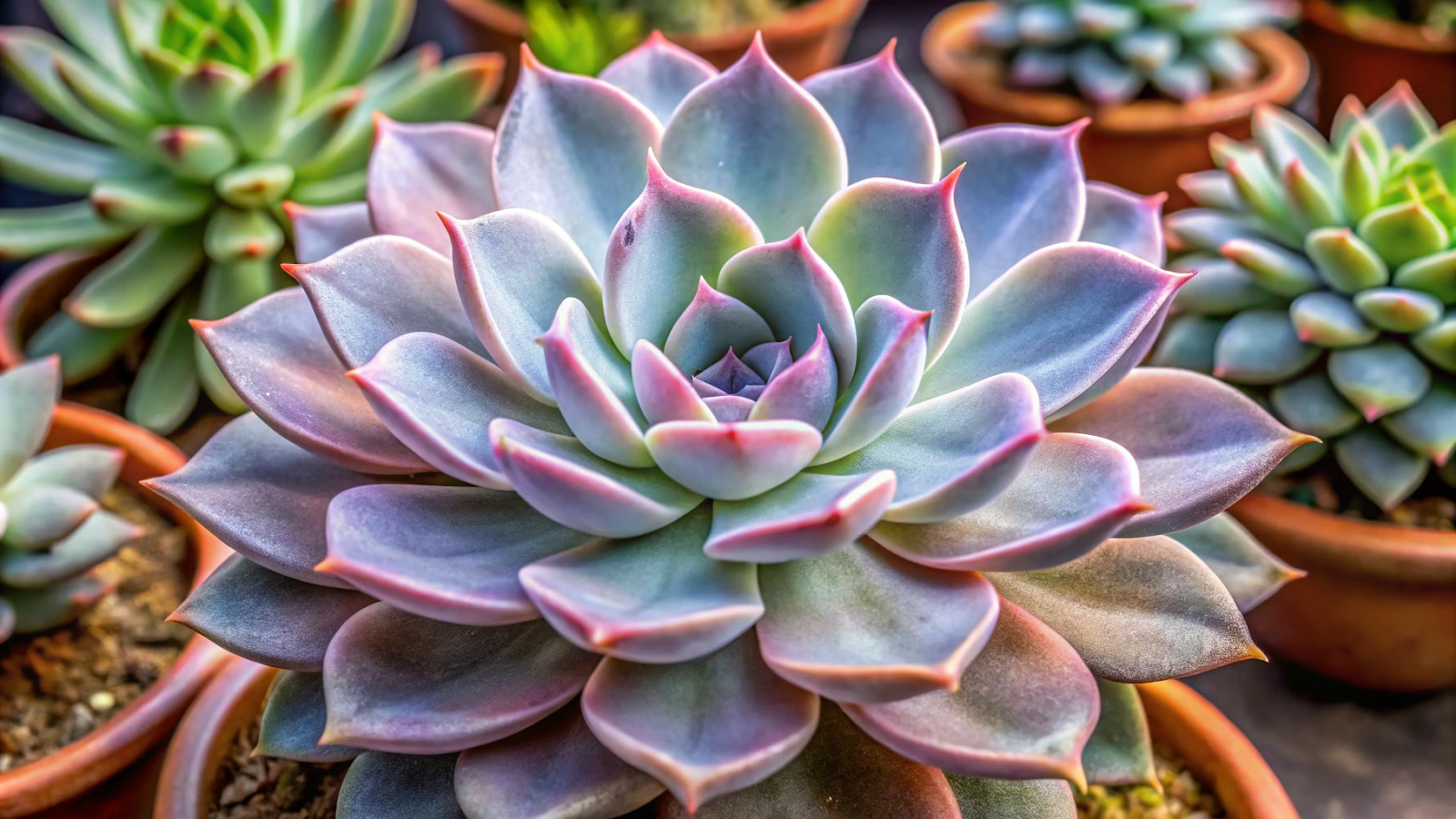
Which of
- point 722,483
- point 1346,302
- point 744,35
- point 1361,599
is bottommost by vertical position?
point 1361,599

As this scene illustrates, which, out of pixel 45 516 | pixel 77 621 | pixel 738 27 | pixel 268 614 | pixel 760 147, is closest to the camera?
pixel 268 614

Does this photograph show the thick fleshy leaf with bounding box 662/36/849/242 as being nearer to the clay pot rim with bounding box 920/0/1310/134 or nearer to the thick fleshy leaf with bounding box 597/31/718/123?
the thick fleshy leaf with bounding box 597/31/718/123

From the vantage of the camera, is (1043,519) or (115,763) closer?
(1043,519)

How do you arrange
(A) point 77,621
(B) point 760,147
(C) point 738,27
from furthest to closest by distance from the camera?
(C) point 738,27, (A) point 77,621, (B) point 760,147

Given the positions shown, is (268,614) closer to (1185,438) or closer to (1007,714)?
(1007,714)

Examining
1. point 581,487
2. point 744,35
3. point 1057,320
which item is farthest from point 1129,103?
point 581,487

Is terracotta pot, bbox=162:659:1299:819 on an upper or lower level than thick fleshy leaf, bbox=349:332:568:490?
lower

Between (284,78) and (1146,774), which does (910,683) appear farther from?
(284,78)

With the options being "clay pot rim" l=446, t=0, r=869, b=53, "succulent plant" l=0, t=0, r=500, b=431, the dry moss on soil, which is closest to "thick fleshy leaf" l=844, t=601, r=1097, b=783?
the dry moss on soil
